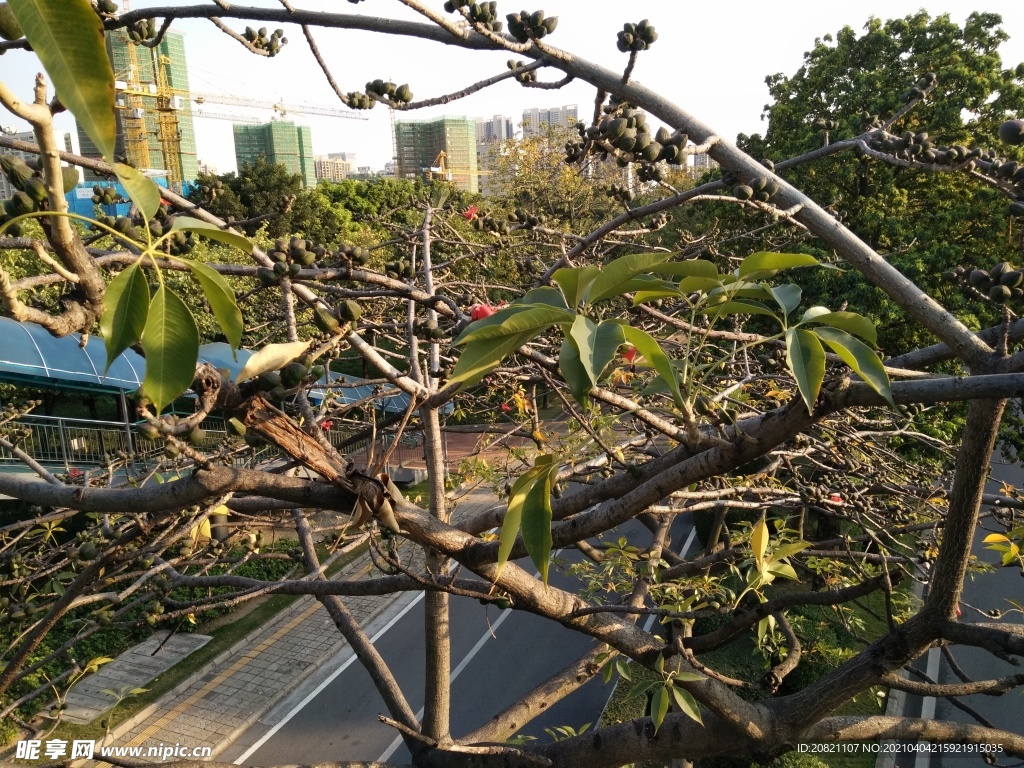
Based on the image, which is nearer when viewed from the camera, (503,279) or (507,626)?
(507,626)

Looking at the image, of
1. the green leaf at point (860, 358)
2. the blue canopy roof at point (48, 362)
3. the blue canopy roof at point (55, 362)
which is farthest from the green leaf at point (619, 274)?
the blue canopy roof at point (48, 362)

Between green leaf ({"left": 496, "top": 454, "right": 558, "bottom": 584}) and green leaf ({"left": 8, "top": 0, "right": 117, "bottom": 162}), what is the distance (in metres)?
0.71

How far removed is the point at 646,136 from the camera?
1.67 meters

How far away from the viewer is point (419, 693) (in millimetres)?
7770

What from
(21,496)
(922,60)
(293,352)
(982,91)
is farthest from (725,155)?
(922,60)

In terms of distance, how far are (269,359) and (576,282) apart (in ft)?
1.63

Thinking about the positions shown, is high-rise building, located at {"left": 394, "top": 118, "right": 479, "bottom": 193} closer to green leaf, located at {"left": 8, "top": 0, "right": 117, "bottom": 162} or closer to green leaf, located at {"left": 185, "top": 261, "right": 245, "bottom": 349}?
green leaf, located at {"left": 185, "top": 261, "right": 245, "bottom": 349}

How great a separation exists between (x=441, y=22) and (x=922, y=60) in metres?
11.8

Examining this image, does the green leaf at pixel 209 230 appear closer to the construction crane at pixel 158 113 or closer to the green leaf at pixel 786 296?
the green leaf at pixel 786 296

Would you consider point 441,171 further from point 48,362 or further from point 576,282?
point 576,282

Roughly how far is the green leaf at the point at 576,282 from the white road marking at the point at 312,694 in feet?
20.9

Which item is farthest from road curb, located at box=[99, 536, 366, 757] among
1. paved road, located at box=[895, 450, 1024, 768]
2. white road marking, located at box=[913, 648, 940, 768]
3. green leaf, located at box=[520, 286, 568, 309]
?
paved road, located at box=[895, 450, 1024, 768]

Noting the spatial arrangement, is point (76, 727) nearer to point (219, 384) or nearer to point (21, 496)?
point (21, 496)

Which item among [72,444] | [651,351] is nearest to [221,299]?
[651,351]
